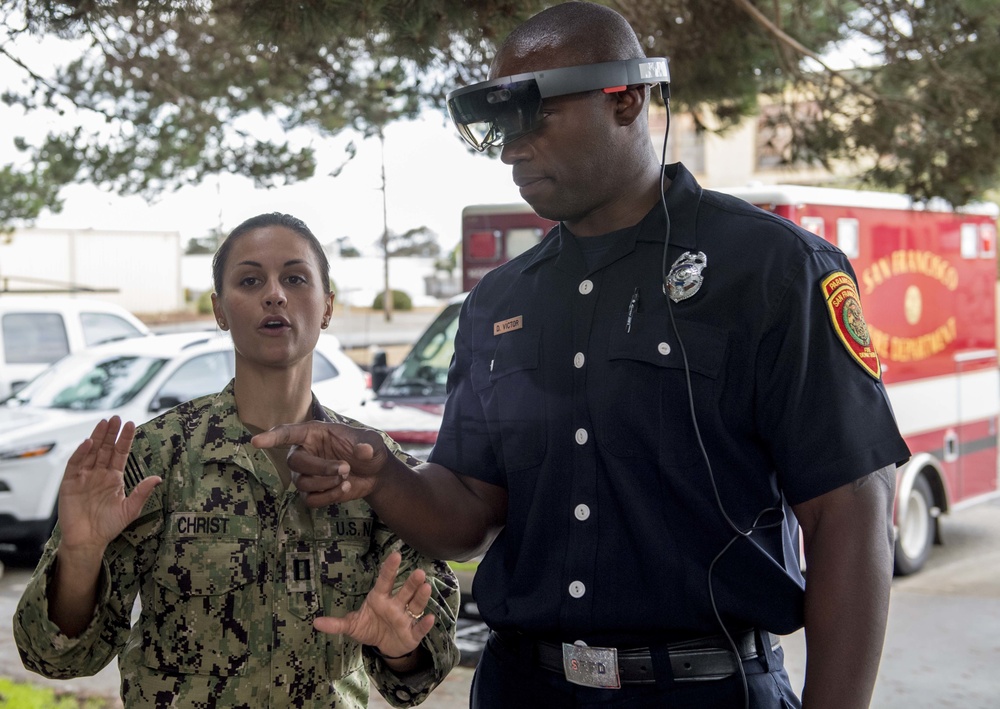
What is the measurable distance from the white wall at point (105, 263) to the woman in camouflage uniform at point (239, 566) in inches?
203

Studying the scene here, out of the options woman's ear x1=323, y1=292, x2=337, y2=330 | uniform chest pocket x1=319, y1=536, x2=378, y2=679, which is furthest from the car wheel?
uniform chest pocket x1=319, y1=536, x2=378, y2=679

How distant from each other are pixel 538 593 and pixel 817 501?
549 mm

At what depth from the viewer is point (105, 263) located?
35.2 feet

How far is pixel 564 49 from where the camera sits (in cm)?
220

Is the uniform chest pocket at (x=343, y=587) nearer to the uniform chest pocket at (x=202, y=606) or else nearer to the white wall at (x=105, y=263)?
the uniform chest pocket at (x=202, y=606)

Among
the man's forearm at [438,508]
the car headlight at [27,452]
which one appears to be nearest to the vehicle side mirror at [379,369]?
the car headlight at [27,452]

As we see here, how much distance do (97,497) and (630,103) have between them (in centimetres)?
126

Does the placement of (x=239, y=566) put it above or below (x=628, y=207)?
below

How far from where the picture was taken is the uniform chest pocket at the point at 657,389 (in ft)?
6.72

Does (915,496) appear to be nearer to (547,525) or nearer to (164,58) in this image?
(164,58)

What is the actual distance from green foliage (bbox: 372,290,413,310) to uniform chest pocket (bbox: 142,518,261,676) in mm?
4114

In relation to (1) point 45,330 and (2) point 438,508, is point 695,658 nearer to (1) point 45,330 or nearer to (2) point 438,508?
(2) point 438,508

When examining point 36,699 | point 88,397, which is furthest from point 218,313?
point 88,397

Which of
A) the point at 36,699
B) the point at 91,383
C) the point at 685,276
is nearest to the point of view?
the point at 685,276
